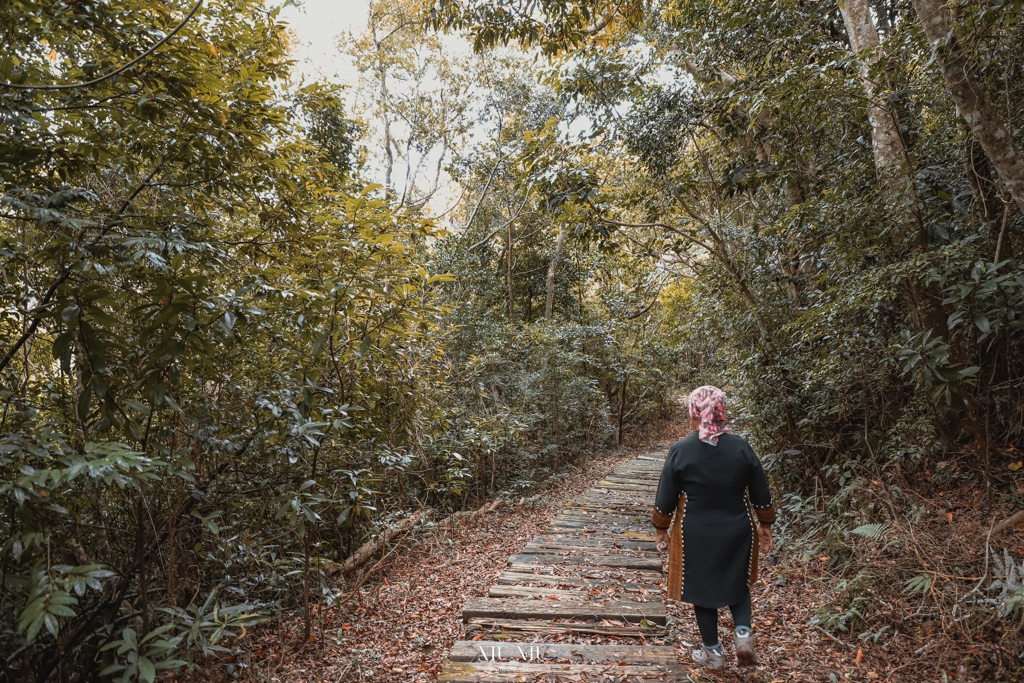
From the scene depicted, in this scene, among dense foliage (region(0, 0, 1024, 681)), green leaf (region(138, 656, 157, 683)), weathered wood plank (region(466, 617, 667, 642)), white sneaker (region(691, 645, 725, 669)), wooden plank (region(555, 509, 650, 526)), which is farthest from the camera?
wooden plank (region(555, 509, 650, 526))

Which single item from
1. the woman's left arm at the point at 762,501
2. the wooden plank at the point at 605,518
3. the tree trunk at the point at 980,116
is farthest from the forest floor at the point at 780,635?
the tree trunk at the point at 980,116

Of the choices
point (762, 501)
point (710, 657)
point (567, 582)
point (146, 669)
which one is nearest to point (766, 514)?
point (762, 501)

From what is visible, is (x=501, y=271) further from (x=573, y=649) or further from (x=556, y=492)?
(x=573, y=649)

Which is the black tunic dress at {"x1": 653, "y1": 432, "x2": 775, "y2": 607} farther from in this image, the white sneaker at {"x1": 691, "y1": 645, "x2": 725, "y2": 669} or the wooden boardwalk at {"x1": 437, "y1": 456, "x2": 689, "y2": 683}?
the wooden boardwalk at {"x1": 437, "y1": 456, "x2": 689, "y2": 683}

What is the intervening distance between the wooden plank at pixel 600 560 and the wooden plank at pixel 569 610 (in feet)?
3.63

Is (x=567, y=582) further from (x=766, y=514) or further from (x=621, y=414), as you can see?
(x=621, y=414)

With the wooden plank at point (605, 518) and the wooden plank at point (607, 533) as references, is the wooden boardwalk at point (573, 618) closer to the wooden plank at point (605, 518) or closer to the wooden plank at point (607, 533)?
the wooden plank at point (607, 533)

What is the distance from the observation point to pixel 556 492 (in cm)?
1056

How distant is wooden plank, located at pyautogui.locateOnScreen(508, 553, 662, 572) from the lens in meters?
5.37

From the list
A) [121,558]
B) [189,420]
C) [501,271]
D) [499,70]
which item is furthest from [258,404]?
[499,70]

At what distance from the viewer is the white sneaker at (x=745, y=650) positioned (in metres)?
3.34

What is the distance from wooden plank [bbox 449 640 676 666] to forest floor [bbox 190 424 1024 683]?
200mm

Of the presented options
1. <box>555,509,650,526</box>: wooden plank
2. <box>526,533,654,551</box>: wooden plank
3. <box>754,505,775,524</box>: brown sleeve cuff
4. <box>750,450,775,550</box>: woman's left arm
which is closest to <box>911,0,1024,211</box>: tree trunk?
Result: <box>750,450,775,550</box>: woman's left arm

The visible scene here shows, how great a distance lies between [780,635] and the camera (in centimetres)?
A: 399
